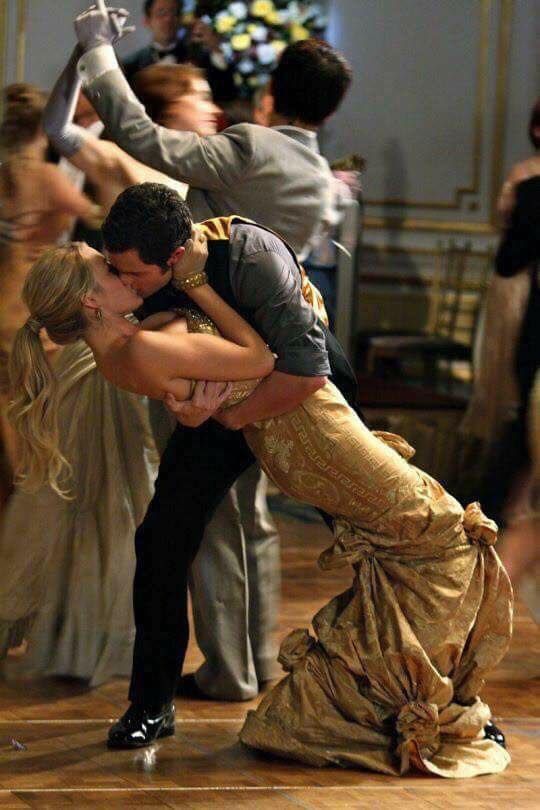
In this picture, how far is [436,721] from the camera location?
2979 millimetres

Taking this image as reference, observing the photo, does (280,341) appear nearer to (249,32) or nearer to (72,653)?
(72,653)

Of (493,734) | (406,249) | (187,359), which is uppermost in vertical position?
(187,359)

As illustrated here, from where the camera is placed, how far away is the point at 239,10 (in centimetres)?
783

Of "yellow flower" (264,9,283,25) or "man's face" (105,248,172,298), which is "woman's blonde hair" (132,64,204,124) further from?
"yellow flower" (264,9,283,25)

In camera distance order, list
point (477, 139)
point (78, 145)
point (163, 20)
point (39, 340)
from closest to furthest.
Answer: point (39, 340) → point (78, 145) → point (163, 20) → point (477, 139)

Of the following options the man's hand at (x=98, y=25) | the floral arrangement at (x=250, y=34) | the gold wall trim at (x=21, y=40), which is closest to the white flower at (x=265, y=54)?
the floral arrangement at (x=250, y=34)

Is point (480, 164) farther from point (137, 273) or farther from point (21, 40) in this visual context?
point (137, 273)

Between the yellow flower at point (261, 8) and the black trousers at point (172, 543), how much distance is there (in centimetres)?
A: 516

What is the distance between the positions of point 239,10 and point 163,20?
115 centimetres

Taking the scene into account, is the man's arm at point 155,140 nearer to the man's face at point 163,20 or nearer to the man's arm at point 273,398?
the man's arm at point 273,398

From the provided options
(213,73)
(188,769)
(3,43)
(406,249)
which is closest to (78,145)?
(188,769)

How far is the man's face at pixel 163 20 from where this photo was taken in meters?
6.74

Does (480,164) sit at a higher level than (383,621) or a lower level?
lower

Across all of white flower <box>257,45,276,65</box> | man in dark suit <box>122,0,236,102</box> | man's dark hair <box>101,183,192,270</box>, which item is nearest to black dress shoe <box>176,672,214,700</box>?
man's dark hair <box>101,183,192,270</box>
